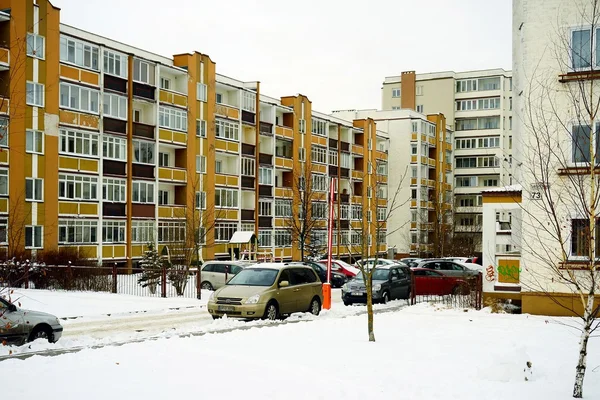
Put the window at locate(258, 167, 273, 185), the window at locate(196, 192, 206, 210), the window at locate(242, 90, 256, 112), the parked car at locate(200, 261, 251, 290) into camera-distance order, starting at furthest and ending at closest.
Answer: the window at locate(258, 167, 273, 185)
the window at locate(242, 90, 256, 112)
the window at locate(196, 192, 206, 210)
the parked car at locate(200, 261, 251, 290)

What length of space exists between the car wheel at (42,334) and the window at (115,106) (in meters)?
33.0

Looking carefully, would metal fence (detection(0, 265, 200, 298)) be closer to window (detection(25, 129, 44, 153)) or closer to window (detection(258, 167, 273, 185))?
window (detection(25, 129, 44, 153))

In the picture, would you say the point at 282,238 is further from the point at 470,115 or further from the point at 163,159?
the point at 470,115

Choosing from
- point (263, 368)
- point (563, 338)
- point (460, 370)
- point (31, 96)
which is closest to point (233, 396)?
point (263, 368)

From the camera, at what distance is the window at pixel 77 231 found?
4231 centimetres

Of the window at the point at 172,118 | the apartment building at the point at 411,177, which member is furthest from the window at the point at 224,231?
the apartment building at the point at 411,177

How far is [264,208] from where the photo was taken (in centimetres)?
6238

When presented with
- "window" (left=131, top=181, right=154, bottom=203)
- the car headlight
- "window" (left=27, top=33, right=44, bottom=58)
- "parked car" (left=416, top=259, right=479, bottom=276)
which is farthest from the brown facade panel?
the car headlight

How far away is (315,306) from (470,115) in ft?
265

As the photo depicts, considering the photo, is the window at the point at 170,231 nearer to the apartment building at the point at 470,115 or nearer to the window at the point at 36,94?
the window at the point at 36,94

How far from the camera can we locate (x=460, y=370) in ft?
37.2

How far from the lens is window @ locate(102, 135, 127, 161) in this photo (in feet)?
150

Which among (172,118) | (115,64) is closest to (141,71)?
(115,64)

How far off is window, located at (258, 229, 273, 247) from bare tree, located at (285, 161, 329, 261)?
179 centimetres
